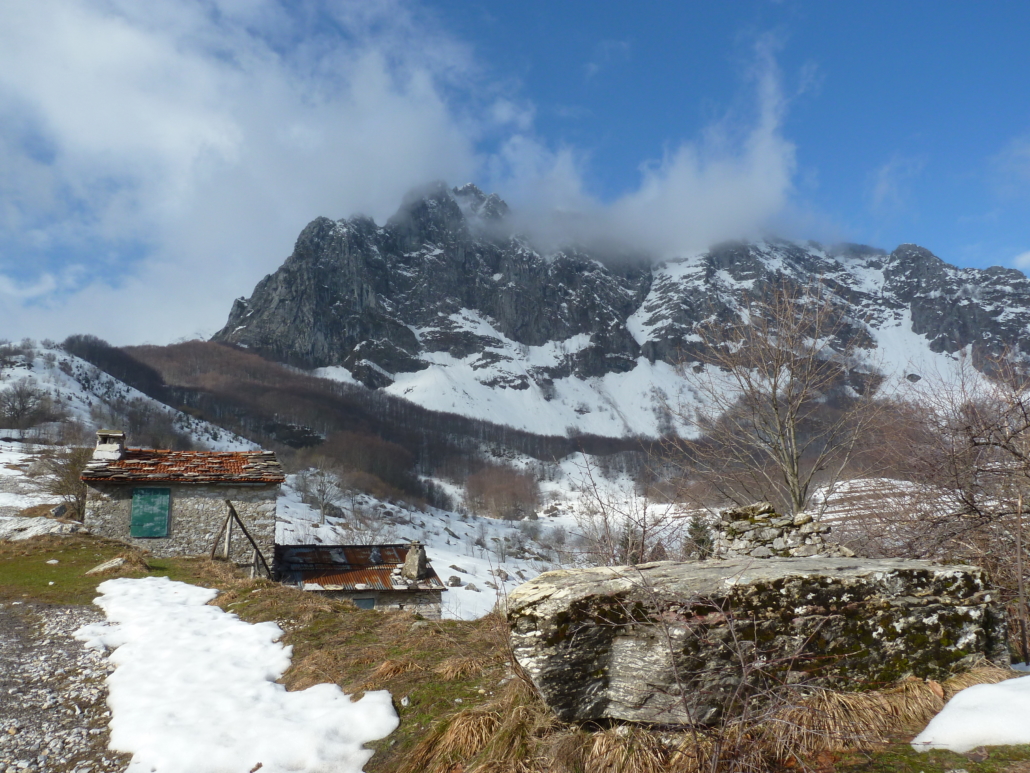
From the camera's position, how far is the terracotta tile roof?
17.0 meters

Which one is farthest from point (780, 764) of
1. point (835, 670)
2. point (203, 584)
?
point (203, 584)

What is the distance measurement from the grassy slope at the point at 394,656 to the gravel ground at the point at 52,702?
1662mm

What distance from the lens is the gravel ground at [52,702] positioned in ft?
14.5

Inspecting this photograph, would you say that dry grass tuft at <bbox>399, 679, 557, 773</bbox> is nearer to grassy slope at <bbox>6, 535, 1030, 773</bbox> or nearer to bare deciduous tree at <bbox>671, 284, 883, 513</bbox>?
grassy slope at <bbox>6, 535, 1030, 773</bbox>

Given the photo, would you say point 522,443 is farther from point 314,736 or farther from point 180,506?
point 314,736

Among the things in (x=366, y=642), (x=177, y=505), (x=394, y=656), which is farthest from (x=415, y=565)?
(x=394, y=656)

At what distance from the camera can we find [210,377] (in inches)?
6127

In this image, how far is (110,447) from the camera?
18172mm

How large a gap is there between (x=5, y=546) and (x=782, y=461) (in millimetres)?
19429

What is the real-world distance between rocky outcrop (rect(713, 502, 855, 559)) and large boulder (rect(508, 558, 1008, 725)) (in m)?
1.83

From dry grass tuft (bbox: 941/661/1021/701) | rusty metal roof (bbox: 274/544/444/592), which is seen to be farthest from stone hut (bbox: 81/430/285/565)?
dry grass tuft (bbox: 941/661/1021/701)

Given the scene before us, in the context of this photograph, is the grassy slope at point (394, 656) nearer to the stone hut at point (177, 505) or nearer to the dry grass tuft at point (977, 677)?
the dry grass tuft at point (977, 677)

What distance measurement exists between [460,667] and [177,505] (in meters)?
15.3

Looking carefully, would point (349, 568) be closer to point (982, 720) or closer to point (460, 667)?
point (460, 667)
